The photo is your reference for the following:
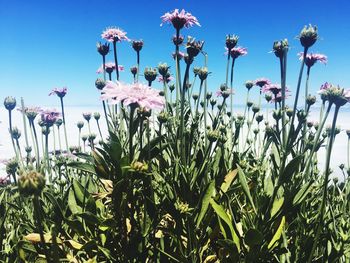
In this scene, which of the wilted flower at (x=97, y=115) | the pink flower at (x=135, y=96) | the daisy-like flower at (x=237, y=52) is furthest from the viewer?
the wilted flower at (x=97, y=115)

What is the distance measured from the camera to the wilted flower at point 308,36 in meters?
2.03

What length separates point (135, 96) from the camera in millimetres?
1712

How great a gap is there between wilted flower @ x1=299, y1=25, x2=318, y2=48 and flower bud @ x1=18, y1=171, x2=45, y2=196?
157cm

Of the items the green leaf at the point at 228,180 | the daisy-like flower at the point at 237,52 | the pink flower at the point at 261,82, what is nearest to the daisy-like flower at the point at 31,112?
the green leaf at the point at 228,180

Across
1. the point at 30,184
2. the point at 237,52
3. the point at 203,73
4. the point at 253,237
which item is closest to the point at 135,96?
the point at 30,184

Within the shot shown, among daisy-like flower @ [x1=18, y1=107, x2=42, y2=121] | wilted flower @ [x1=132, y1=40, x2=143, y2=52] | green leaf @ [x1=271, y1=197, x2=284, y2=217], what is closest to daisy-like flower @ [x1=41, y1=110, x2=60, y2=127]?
daisy-like flower @ [x1=18, y1=107, x2=42, y2=121]

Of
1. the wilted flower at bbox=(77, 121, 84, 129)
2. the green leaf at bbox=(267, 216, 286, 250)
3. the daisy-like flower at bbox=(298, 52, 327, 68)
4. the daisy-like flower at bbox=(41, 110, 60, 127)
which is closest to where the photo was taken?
the green leaf at bbox=(267, 216, 286, 250)

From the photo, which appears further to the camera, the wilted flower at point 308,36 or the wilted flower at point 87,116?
the wilted flower at point 87,116

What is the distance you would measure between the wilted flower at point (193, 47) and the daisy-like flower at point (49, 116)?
127 centimetres

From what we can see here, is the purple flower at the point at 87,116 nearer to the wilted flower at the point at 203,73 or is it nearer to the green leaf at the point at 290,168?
the wilted flower at the point at 203,73

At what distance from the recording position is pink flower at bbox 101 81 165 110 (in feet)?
5.49

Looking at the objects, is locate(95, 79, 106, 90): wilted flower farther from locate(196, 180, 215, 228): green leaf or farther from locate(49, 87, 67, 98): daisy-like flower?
locate(196, 180, 215, 228): green leaf

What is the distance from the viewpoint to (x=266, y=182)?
2377 millimetres

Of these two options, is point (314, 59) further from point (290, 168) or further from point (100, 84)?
point (100, 84)
